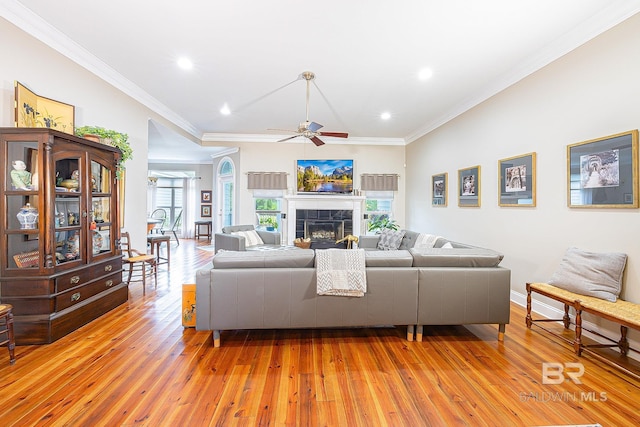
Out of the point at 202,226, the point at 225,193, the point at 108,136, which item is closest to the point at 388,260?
the point at 108,136

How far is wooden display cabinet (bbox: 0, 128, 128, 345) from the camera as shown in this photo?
2428mm

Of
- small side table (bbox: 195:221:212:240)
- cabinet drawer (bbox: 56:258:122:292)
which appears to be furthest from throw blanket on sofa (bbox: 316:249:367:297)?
small side table (bbox: 195:221:212:240)

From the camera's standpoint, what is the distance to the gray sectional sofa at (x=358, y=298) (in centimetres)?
241

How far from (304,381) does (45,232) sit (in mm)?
2579

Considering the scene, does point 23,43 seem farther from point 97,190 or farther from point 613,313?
point 613,313

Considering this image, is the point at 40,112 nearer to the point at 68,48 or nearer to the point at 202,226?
the point at 68,48

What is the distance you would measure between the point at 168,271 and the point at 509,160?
18.6 feet

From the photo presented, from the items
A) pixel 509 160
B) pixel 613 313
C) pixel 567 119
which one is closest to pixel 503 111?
pixel 509 160

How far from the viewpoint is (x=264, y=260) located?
2473 millimetres

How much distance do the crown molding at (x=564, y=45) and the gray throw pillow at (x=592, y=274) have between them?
2022 millimetres

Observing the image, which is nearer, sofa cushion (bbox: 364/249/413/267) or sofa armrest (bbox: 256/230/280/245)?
sofa cushion (bbox: 364/249/413/267)

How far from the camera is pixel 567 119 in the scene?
289 cm

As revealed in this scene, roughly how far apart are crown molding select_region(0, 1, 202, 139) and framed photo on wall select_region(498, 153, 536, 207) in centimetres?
526

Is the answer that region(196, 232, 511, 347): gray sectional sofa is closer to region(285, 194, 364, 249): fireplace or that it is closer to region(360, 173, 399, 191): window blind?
region(285, 194, 364, 249): fireplace
